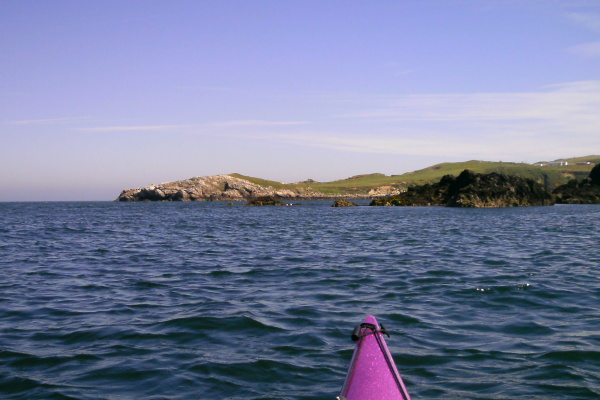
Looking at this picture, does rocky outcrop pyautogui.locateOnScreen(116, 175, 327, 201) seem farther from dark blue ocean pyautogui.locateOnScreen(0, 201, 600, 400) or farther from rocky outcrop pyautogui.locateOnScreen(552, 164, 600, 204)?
dark blue ocean pyautogui.locateOnScreen(0, 201, 600, 400)

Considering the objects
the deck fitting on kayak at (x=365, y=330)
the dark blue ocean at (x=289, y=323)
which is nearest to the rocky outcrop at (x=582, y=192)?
the dark blue ocean at (x=289, y=323)

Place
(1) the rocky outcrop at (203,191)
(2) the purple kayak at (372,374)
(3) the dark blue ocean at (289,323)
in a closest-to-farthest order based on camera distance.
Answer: (2) the purple kayak at (372,374) → (3) the dark blue ocean at (289,323) → (1) the rocky outcrop at (203,191)

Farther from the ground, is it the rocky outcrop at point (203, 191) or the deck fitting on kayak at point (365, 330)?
the rocky outcrop at point (203, 191)

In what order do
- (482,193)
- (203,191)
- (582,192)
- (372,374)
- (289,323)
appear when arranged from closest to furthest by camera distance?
(372,374) < (289,323) < (482,193) < (582,192) < (203,191)

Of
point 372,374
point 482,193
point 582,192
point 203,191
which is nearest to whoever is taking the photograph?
point 372,374

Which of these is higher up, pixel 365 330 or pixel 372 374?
pixel 365 330

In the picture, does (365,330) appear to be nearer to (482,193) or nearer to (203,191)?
(482,193)

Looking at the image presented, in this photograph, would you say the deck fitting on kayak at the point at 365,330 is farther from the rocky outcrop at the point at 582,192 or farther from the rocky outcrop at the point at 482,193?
the rocky outcrop at the point at 582,192

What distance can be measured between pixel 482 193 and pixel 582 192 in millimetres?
29450

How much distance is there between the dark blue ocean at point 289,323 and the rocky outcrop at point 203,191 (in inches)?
5851

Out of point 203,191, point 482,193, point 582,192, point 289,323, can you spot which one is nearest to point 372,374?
point 289,323

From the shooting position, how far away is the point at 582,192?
86.7 metres

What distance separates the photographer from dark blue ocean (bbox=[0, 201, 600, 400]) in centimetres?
730

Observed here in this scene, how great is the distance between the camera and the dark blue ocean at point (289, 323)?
24.0 feet
